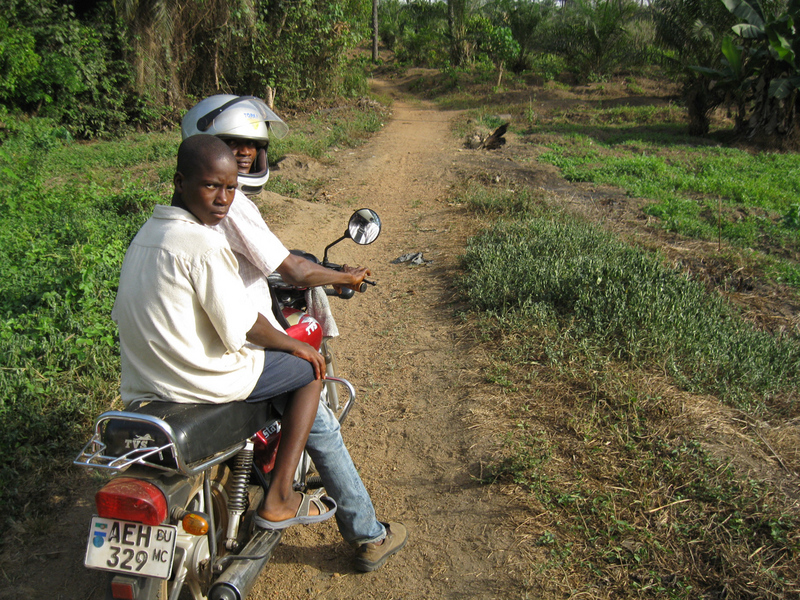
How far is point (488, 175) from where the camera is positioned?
9.88 meters

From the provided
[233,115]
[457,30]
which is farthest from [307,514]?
[457,30]

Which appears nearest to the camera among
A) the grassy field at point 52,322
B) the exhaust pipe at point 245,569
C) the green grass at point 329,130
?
the exhaust pipe at point 245,569

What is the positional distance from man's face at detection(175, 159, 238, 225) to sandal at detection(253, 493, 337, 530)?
123 cm

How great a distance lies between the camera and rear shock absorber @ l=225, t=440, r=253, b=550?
2.23 m

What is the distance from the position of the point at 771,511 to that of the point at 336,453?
2.00 meters

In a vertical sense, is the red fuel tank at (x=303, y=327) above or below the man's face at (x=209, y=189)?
below

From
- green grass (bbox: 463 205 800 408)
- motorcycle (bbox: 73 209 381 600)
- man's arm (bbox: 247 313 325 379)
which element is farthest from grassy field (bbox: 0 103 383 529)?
green grass (bbox: 463 205 800 408)

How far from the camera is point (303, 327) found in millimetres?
2629

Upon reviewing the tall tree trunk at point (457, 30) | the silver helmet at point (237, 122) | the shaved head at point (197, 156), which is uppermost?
the tall tree trunk at point (457, 30)

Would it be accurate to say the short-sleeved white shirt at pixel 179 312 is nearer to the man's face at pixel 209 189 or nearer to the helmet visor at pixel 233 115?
the man's face at pixel 209 189

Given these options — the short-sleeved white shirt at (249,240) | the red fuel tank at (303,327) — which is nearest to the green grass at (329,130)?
the red fuel tank at (303,327)

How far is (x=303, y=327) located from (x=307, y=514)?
82cm

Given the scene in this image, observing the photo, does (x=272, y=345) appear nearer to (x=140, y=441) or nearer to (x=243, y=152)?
(x=140, y=441)

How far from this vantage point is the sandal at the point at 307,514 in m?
2.30
